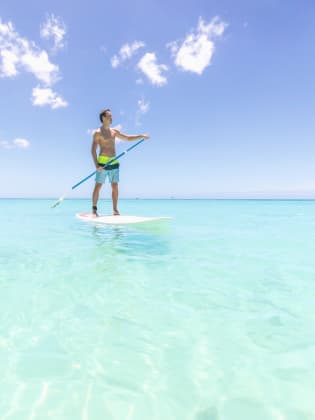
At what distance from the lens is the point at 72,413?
1282 mm

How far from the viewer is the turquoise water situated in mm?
1339

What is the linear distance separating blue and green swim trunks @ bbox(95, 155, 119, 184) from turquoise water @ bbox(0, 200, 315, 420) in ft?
14.0

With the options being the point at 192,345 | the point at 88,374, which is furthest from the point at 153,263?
the point at 88,374

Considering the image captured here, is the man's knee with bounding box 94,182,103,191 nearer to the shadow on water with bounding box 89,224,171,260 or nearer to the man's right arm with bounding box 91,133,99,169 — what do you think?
the man's right arm with bounding box 91,133,99,169

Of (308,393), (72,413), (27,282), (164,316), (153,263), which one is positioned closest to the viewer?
(72,413)

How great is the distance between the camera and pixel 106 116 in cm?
Result: 735

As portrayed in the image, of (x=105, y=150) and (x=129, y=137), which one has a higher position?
(x=129, y=137)

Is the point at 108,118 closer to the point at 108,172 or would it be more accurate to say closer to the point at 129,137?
the point at 129,137

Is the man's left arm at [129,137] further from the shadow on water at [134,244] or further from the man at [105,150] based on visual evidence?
the shadow on water at [134,244]

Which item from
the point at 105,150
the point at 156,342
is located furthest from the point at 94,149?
the point at 156,342

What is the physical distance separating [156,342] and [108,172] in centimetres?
627

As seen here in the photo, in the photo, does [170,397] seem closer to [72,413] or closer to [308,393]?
[72,413]

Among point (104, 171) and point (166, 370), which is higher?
point (104, 171)

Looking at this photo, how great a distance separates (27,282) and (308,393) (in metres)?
2.71
